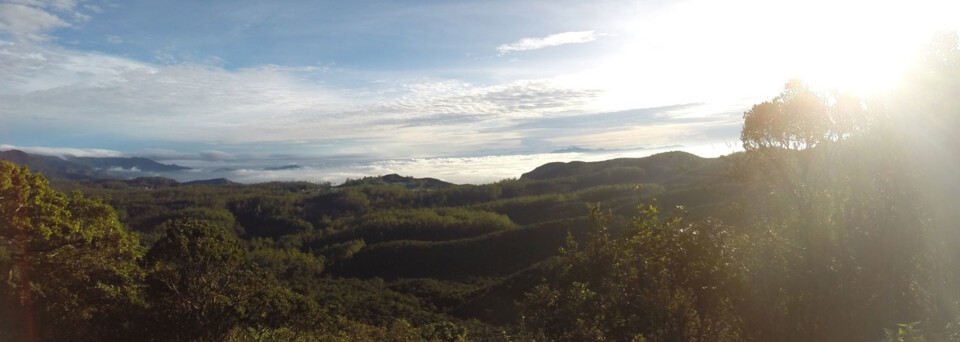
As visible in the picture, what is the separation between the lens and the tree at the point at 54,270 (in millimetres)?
16531

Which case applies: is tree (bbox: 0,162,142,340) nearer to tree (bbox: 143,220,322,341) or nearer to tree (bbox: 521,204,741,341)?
tree (bbox: 143,220,322,341)

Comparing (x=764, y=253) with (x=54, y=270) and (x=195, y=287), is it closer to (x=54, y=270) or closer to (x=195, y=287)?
(x=195, y=287)

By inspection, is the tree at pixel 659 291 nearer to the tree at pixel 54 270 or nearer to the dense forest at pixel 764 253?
the dense forest at pixel 764 253

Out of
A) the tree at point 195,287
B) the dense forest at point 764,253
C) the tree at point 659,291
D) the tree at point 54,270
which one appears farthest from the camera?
the tree at point 195,287

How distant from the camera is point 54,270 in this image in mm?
17656

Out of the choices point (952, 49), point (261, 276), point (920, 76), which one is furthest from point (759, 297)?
point (261, 276)

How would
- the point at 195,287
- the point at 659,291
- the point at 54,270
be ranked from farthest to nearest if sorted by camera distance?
the point at 195,287
the point at 54,270
the point at 659,291

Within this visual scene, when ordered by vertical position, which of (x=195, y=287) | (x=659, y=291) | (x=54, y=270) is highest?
(x=659, y=291)

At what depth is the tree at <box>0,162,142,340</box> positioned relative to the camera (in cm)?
1653

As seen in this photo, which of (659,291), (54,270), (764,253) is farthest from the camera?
(54,270)

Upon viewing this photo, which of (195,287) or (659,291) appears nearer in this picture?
(659,291)

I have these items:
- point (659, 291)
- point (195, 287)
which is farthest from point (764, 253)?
point (195, 287)

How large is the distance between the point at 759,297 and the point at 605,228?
123 inches

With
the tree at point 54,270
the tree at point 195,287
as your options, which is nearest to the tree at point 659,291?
the tree at point 195,287
